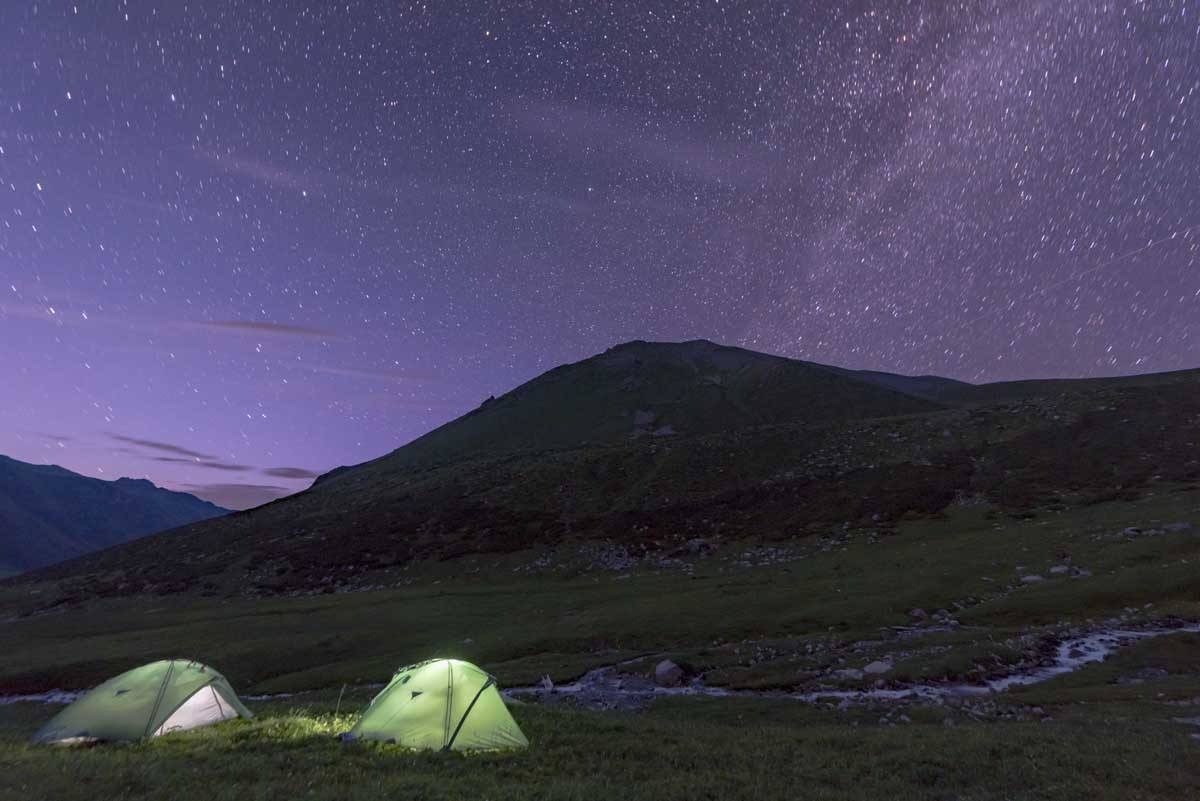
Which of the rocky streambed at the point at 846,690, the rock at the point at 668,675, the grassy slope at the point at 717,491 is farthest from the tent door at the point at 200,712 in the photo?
the grassy slope at the point at 717,491

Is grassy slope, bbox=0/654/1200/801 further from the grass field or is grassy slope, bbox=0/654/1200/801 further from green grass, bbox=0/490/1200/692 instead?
green grass, bbox=0/490/1200/692

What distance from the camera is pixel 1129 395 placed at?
92.2 metres

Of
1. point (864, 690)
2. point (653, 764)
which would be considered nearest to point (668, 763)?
point (653, 764)

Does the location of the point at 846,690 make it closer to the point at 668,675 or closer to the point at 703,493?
the point at 668,675

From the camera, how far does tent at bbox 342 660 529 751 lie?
1657cm

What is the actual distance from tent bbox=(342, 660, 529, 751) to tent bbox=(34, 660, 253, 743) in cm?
613

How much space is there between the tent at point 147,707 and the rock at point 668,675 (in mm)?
16986

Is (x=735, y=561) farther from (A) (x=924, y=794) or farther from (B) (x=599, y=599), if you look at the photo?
(A) (x=924, y=794)

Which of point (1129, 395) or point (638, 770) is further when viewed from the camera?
point (1129, 395)

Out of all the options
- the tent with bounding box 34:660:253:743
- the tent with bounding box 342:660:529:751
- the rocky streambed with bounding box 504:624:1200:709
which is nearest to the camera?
the tent with bounding box 342:660:529:751

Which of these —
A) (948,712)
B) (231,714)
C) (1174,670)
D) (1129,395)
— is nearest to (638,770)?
(948,712)

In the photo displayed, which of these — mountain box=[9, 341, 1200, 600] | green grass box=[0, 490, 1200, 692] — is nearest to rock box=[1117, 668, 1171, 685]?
green grass box=[0, 490, 1200, 692]

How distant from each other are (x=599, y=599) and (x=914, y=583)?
2289cm

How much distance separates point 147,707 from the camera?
746 inches
